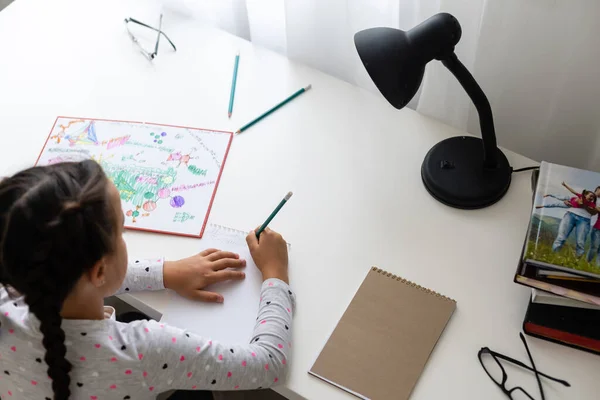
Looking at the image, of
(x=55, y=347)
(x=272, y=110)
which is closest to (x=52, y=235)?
(x=55, y=347)

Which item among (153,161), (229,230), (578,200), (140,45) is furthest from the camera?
(140,45)

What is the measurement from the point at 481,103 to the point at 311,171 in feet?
0.98

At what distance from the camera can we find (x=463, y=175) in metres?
1.06

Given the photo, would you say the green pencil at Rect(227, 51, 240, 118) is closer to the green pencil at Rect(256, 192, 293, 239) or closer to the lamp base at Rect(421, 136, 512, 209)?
the green pencil at Rect(256, 192, 293, 239)

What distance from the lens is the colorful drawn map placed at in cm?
107

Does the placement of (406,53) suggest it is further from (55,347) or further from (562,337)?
(55,347)

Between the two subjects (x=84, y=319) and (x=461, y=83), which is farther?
(x=461, y=83)

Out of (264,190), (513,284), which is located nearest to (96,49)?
(264,190)

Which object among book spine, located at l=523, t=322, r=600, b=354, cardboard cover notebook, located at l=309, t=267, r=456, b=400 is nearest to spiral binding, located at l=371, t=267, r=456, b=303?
cardboard cover notebook, located at l=309, t=267, r=456, b=400

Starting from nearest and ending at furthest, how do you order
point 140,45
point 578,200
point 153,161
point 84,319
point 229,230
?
point 84,319 < point 578,200 < point 229,230 < point 153,161 < point 140,45

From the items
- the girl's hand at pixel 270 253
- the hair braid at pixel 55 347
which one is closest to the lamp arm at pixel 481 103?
the girl's hand at pixel 270 253

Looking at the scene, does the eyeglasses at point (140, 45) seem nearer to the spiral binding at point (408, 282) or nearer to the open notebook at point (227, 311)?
the open notebook at point (227, 311)

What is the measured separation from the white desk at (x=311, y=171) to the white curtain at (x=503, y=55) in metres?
0.08

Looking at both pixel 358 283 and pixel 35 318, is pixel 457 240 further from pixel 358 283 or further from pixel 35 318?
pixel 35 318
